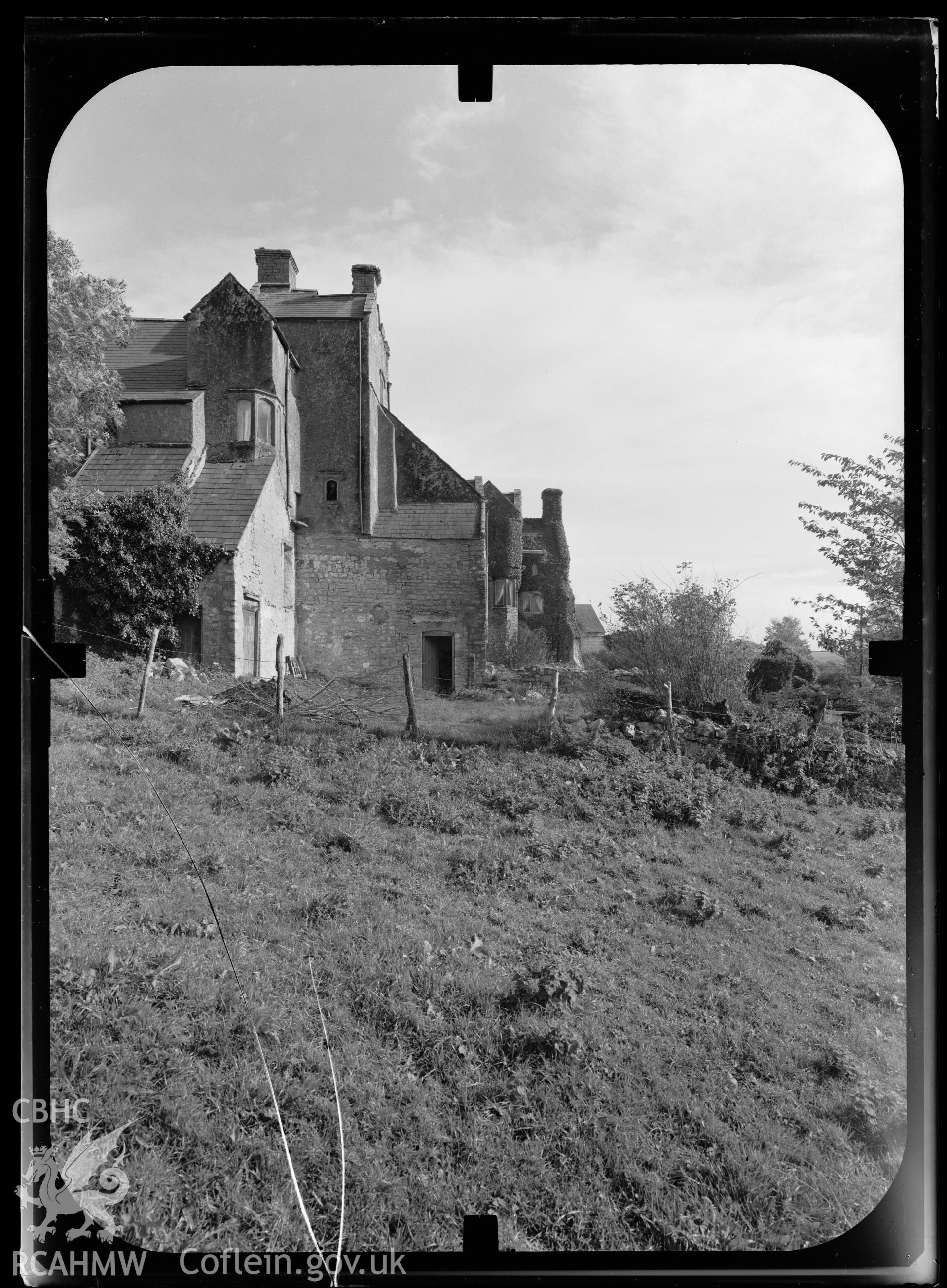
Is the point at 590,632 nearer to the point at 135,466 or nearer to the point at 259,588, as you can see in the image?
the point at 259,588

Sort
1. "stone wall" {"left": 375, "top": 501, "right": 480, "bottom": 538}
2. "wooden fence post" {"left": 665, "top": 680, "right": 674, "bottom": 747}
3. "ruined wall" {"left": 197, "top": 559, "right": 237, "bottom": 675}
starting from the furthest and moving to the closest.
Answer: "wooden fence post" {"left": 665, "top": 680, "right": 674, "bottom": 747}
"stone wall" {"left": 375, "top": 501, "right": 480, "bottom": 538}
"ruined wall" {"left": 197, "top": 559, "right": 237, "bottom": 675}

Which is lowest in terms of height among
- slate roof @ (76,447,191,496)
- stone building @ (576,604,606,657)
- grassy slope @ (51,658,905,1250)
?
grassy slope @ (51,658,905,1250)

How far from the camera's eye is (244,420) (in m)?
4.85

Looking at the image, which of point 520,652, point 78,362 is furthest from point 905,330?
point 520,652

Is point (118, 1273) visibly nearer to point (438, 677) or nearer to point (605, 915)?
point (605, 915)

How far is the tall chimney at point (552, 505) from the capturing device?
13.9 meters

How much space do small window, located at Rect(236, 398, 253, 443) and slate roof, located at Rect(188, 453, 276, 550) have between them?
0.20 m

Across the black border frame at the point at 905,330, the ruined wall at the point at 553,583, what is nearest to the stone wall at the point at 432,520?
the ruined wall at the point at 553,583

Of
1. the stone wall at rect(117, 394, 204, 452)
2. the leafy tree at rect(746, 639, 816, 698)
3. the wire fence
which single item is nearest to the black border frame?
the stone wall at rect(117, 394, 204, 452)

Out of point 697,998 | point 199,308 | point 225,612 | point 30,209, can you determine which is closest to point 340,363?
point 199,308

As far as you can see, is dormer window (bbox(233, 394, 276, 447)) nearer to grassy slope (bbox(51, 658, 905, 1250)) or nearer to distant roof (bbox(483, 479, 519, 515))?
grassy slope (bbox(51, 658, 905, 1250))

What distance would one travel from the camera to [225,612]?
5.12 metres

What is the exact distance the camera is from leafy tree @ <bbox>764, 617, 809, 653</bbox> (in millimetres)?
5652

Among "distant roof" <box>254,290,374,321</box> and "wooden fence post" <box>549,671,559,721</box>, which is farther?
"wooden fence post" <box>549,671,559,721</box>
